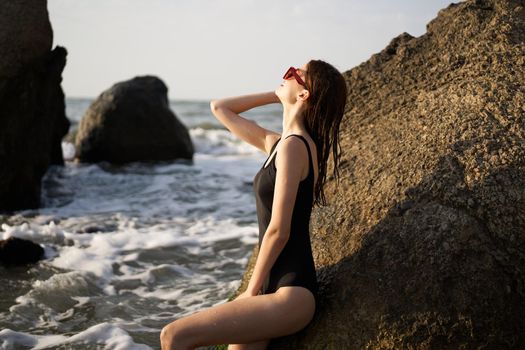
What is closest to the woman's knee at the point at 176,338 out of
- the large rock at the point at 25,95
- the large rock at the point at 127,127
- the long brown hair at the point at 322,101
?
the long brown hair at the point at 322,101

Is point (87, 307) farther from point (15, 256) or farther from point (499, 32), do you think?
point (499, 32)

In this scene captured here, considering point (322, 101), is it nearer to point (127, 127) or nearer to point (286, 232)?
point (286, 232)

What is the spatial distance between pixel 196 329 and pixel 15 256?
13.9 feet

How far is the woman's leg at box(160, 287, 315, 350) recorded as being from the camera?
308cm

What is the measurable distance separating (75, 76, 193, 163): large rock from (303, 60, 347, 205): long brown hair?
11.7 meters

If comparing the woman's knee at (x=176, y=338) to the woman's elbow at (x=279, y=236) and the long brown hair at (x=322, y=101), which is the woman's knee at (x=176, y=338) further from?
the long brown hair at (x=322, y=101)

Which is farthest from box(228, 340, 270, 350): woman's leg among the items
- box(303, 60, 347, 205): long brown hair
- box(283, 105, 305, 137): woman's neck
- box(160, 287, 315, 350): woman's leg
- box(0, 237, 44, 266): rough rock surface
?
box(0, 237, 44, 266): rough rock surface

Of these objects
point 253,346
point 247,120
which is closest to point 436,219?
point 253,346

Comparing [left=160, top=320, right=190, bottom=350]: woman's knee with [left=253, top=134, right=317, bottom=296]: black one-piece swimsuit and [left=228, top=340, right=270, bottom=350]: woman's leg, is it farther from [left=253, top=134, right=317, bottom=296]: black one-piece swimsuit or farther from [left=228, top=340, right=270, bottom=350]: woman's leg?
[left=253, top=134, right=317, bottom=296]: black one-piece swimsuit

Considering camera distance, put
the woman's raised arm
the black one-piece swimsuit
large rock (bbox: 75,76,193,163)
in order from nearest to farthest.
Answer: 1. the black one-piece swimsuit
2. the woman's raised arm
3. large rock (bbox: 75,76,193,163)

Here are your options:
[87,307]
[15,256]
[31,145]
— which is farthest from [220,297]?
[31,145]

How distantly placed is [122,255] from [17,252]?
1177 mm

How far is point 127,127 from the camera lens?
579 inches

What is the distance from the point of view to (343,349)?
322cm
